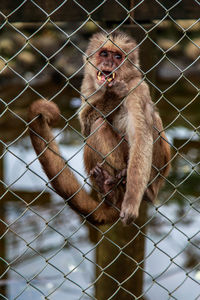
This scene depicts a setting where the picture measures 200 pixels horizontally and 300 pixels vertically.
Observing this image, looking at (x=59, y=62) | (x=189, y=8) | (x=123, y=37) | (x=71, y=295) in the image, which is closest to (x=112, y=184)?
(x=123, y=37)

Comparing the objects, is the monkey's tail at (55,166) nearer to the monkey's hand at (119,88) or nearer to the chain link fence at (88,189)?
the chain link fence at (88,189)

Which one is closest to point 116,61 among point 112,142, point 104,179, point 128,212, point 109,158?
point 112,142

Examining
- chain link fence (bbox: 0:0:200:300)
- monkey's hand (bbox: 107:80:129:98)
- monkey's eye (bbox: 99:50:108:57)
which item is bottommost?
chain link fence (bbox: 0:0:200:300)

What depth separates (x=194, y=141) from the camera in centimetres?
755

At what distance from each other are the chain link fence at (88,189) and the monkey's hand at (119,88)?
0.22 metres

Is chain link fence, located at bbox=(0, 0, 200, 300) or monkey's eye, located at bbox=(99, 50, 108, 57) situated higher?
monkey's eye, located at bbox=(99, 50, 108, 57)

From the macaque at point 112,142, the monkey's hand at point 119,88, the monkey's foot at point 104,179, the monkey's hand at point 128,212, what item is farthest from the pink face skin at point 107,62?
the monkey's hand at point 128,212

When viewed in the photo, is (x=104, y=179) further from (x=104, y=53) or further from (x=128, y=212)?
(x=104, y=53)

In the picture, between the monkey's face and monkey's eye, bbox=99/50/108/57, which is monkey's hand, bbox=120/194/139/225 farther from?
monkey's eye, bbox=99/50/108/57

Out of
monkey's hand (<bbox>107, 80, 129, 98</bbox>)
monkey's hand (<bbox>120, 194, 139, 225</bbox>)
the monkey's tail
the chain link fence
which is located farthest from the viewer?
monkey's hand (<bbox>107, 80, 129, 98</bbox>)

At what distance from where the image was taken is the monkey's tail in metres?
2.85

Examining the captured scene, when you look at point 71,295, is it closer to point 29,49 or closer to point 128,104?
point 128,104

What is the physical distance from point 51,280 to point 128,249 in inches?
76.1

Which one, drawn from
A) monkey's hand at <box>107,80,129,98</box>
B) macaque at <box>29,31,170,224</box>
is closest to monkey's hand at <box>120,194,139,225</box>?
macaque at <box>29,31,170,224</box>
